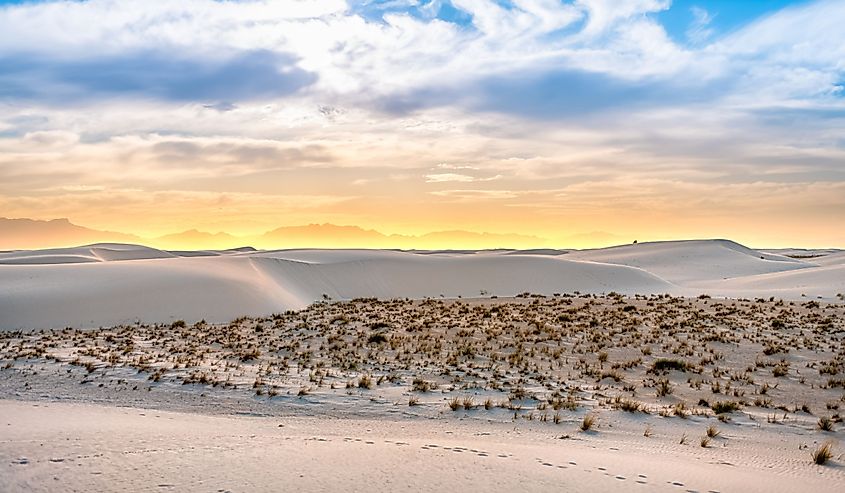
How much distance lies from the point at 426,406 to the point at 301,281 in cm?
3259

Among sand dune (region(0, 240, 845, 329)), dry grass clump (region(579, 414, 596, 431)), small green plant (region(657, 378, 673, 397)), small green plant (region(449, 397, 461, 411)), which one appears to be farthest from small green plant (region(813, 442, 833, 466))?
sand dune (region(0, 240, 845, 329))

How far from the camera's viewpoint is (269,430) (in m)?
9.10

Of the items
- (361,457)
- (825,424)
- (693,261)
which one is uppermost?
(693,261)

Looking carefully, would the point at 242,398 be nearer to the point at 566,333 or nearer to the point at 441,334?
the point at 441,334

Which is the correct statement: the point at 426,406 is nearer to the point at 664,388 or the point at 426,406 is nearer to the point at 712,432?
the point at 712,432

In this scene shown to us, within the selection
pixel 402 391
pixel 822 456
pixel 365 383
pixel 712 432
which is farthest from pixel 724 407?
pixel 365 383

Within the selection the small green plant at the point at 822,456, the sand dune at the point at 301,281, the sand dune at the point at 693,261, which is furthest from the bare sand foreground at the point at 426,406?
the sand dune at the point at 693,261

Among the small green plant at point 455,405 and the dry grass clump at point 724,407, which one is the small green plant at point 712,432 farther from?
the small green plant at point 455,405

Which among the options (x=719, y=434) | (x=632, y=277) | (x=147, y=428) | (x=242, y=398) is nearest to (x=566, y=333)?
(x=719, y=434)

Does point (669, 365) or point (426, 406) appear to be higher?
point (669, 365)

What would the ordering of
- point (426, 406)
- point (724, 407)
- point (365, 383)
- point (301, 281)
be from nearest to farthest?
point (426, 406), point (724, 407), point (365, 383), point (301, 281)

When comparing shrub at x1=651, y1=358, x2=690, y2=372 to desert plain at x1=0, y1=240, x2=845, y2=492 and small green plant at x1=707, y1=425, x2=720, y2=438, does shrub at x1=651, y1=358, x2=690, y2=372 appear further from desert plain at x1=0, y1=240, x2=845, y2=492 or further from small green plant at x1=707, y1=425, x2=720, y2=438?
small green plant at x1=707, y1=425, x2=720, y2=438

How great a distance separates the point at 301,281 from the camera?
1683 inches

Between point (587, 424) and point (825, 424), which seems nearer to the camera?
point (587, 424)
